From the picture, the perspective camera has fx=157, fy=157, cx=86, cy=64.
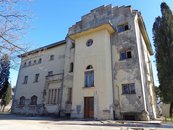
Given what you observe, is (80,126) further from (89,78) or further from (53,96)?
(53,96)

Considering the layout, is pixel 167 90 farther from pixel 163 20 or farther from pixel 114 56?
pixel 163 20

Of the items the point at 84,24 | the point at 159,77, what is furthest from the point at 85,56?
the point at 159,77

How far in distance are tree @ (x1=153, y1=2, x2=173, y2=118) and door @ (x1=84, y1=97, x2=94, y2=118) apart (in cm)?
763

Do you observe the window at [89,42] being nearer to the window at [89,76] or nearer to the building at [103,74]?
the building at [103,74]

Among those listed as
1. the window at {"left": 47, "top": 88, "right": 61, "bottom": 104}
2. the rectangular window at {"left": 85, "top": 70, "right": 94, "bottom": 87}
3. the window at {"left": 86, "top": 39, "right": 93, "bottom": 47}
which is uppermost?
the window at {"left": 86, "top": 39, "right": 93, "bottom": 47}

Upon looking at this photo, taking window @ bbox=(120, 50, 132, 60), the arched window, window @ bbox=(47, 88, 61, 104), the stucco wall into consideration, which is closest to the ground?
the stucco wall

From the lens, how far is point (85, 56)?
1728 centimetres

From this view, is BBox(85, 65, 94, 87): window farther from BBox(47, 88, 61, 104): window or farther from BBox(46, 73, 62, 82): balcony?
BBox(47, 88, 61, 104): window

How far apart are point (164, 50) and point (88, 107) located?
10.3 meters

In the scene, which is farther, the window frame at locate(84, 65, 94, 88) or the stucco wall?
the window frame at locate(84, 65, 94, 88)

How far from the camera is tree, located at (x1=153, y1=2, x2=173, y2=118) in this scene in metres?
16.0

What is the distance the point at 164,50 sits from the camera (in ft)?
56.5

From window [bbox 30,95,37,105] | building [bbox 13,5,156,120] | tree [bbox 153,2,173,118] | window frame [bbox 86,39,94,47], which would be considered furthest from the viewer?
window [bbox 30,95,37,105]

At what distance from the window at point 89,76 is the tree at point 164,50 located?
24.1ft
